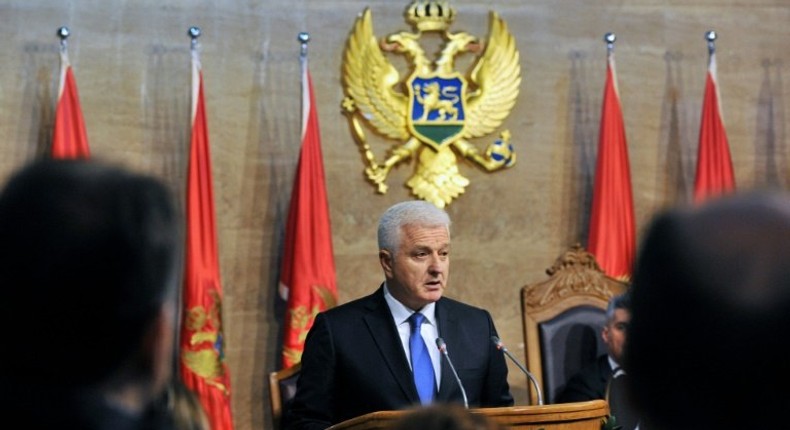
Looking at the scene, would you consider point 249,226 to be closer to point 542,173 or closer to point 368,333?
point 542,173

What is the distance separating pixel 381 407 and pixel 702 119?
11.8ft

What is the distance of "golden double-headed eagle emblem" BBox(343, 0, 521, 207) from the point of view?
295 inches

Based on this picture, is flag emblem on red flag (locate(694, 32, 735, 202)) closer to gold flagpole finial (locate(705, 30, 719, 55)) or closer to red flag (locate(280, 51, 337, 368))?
gold flagpole finial (locate(705, 30, 719, 55))

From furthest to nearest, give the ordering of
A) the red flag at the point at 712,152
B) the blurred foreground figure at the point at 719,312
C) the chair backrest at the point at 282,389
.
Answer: the red flag at the point at 712,152, the chair backrest at the point at 282,389, the blurred foreground figure at the point at 719,312

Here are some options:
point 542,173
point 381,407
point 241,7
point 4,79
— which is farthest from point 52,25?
point 381,407

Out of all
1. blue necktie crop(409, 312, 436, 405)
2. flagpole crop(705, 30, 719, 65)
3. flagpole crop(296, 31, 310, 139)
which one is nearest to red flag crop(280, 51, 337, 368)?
flagpole crop(296, 31, 310, 139)

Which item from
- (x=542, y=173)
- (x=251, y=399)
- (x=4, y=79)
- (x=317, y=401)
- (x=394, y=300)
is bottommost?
(x=251, y=399)

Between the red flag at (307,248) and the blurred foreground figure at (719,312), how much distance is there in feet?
20.1

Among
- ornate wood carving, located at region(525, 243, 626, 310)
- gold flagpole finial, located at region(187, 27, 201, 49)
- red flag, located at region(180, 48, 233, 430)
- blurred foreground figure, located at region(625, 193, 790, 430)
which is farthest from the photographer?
gold flagpole finial, located at region(187, 27, 201, 49)

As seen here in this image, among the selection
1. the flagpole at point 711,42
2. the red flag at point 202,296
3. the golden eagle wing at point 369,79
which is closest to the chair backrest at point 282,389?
the red flag at point 202,296

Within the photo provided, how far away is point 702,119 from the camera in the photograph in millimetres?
7613

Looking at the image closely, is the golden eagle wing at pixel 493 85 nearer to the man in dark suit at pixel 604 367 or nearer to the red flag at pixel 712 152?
the red flag at pixel 712 152

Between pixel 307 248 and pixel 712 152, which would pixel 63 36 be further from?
pixel 712 152

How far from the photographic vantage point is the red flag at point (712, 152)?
24.8 ft
